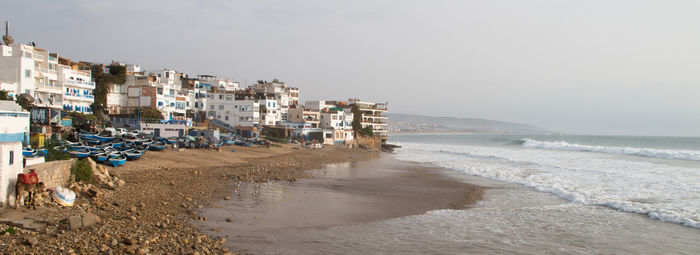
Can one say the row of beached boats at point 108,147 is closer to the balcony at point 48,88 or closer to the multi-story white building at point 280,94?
the balcony at point 48,88

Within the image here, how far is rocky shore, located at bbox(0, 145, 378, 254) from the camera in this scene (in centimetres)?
966

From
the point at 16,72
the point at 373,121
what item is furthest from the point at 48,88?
the point at 373,121

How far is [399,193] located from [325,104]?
2449 inches

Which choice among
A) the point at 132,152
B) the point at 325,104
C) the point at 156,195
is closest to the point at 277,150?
the point at 132,152

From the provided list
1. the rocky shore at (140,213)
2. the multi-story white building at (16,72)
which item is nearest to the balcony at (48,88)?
the multi-story white building at (16,72)

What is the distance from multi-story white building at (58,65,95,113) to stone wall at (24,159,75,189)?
29960 mm

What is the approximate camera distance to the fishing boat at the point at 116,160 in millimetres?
21469

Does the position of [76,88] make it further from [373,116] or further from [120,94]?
[373,116]

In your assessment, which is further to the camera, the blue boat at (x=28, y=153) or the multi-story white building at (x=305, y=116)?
the multi-story white building at (x=305, y=116)

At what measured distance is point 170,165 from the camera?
25.4 metres

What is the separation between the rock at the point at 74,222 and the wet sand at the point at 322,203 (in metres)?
3.20

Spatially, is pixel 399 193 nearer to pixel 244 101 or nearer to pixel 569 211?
pixel 569 211

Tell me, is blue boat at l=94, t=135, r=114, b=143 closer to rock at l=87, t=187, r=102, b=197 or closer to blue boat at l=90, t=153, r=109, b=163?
blue boat at l=90, t=153, r=109, b=163

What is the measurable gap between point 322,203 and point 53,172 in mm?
9465
